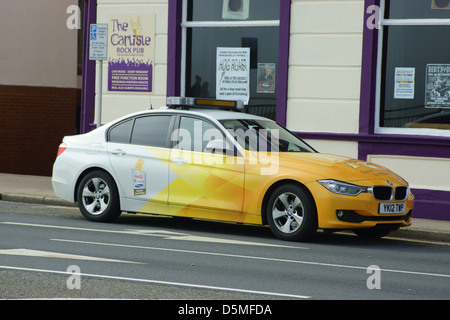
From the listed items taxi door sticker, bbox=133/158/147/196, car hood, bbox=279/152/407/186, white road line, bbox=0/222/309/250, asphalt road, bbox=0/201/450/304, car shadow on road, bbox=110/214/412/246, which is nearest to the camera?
asphalt road, bbox=0/201/450/304

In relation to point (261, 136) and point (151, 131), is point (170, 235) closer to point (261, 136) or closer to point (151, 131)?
point (151, 131)

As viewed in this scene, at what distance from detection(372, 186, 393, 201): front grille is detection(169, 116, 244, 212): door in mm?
1567

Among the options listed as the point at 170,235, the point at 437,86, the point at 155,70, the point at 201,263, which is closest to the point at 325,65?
the point at 437,86

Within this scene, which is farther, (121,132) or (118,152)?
(121,132)

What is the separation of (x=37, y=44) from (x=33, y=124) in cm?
186

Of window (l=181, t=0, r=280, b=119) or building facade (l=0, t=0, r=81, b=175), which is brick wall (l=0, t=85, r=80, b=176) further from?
window (l=181, t=0, r=280, b=119)

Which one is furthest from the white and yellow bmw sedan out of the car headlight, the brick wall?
the brick wall

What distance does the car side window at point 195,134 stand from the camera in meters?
10.9

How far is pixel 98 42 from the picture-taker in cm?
1502

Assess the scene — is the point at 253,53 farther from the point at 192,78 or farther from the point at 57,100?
the point at 57,100

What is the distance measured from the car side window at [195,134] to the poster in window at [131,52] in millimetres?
4986

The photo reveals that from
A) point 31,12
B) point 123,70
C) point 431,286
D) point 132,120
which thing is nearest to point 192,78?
point 123,70

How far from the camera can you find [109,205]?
11461 mm

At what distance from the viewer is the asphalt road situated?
7.14 meters
